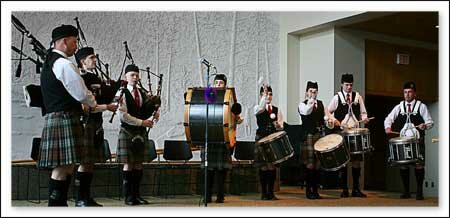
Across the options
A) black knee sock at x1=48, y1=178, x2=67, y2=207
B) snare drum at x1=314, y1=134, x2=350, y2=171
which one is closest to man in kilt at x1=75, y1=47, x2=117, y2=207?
black knee sock at x1=48, y1=178, x2=67, y2=207

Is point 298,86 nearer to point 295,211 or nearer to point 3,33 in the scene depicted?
point 295,211

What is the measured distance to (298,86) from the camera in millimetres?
7652

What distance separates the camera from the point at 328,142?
532cm

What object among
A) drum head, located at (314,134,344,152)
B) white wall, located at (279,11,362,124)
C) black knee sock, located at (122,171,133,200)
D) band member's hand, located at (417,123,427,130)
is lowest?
black knee sock, located at (122,171,133,200)

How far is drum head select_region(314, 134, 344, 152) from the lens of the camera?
521 cm

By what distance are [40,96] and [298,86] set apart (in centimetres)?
434

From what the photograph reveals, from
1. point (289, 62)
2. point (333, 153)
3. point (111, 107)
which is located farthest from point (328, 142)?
point (289, 62)

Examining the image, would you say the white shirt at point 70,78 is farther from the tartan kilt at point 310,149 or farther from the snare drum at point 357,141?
the snare drum at point 357,141

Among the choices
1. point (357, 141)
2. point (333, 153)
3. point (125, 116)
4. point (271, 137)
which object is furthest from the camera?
point (357, 141)

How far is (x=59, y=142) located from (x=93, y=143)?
1.91ft

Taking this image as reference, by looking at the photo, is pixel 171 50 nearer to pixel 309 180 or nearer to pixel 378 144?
pixel 309 180

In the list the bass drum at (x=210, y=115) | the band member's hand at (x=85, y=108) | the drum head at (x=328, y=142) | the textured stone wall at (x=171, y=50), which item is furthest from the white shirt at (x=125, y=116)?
the drum head at (x=328, y=142)

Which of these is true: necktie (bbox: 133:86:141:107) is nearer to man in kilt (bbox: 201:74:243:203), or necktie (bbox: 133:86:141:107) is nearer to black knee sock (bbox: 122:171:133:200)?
black knee sock (bbox: 122:171:133:200)

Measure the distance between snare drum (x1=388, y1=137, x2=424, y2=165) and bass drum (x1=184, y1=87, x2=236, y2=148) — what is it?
1.78 metres
